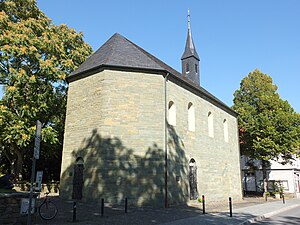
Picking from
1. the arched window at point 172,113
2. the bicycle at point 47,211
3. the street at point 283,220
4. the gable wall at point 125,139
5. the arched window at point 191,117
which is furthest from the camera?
the arched window at point 191,117

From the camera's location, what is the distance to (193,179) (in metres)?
16.5

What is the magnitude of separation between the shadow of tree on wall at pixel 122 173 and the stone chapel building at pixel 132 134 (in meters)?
0.05

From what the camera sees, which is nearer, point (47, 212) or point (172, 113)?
point (47, 212)

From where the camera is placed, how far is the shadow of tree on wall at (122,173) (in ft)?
41.3

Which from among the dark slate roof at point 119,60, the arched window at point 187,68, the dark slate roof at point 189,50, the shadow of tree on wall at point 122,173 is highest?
the dark slate roof at point 189,50

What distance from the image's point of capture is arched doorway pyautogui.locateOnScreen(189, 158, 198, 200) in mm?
16156

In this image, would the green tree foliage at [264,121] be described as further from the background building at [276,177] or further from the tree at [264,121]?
the background building at [276,177]

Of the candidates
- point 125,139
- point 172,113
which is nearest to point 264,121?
point 172,113

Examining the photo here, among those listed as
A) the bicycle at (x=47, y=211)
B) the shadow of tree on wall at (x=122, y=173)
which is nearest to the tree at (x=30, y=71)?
the shadow of tree on wall at (x=122, y=173)

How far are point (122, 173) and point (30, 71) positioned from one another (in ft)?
32.5

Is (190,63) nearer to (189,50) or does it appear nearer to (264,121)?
(189,50)

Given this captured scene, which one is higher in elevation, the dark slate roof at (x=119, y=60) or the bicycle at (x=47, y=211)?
the dark slate roof at (x=119, y=60)

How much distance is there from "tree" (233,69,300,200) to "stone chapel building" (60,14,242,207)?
9.84 metres

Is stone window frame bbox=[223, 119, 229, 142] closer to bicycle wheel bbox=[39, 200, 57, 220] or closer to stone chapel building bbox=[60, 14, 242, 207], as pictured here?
stone chapel building bbox=[60, 14, 242, 207]
